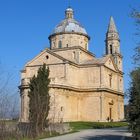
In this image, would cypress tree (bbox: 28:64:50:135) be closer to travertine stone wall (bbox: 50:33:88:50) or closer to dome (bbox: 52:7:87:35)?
travertine stone wall (bbox: 50:33:88:50)

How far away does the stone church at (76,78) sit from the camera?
51191mm

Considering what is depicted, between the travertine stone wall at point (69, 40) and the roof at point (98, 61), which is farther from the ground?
the travertine stone wall at point (69, 40)

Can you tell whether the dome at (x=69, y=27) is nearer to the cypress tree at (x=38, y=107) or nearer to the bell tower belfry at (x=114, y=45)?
the bell tower belfry at (x=114, y=45)

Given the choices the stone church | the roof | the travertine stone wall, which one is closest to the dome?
the stone church

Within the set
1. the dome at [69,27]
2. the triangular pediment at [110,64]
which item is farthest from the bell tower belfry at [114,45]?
the dome at [69,27]

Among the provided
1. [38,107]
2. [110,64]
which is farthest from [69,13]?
[38,107]

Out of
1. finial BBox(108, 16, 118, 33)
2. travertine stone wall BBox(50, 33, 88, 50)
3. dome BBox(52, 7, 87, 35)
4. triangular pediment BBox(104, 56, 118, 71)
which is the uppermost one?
finial BBox(108, 16, 118, 33)

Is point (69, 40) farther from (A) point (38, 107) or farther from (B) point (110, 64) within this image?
(A) point (38, 107)

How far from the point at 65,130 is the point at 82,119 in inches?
990

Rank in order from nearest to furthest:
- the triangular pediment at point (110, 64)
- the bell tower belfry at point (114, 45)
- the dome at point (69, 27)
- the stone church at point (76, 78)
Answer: the stone church at point (76, 78)
the triangular pediment at point (110, 64)
the dome at point (69, 27)
the bell tower belfry at point (114, 45)

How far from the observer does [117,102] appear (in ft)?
202

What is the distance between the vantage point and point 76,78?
55594mm

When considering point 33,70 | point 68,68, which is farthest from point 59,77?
point 33,70

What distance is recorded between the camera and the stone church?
5119cm
